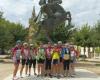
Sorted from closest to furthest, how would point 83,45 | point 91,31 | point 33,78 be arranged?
point 33,78
point 83,45
point 91,31

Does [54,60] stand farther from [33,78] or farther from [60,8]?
[60,8]

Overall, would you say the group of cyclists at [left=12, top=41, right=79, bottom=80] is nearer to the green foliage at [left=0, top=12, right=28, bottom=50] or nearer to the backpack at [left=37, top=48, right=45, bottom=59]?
the backpack at [left=37, top=48, right=45, bottom=59]

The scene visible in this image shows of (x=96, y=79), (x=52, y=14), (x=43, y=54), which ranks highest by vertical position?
(x=52, y=14)

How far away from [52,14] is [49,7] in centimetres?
49

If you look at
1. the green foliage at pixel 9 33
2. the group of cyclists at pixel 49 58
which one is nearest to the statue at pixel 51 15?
the group of cyclists at pixel 49 58

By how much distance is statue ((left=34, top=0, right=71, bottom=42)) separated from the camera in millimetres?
23047

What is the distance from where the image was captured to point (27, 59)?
1986cm

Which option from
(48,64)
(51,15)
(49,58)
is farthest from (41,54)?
(51,15)

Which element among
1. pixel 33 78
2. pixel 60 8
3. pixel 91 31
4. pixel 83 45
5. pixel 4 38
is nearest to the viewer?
pixel 33 78

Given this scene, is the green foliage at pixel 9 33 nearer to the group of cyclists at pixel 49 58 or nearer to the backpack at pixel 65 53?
the group of cyclists at pixel 49 58

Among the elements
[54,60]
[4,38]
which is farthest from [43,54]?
[4,38]

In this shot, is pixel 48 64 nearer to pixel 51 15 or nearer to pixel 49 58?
pixel 49 58

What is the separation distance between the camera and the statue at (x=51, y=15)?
75.6ft

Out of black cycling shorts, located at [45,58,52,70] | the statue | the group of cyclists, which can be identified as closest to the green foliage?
the statue
